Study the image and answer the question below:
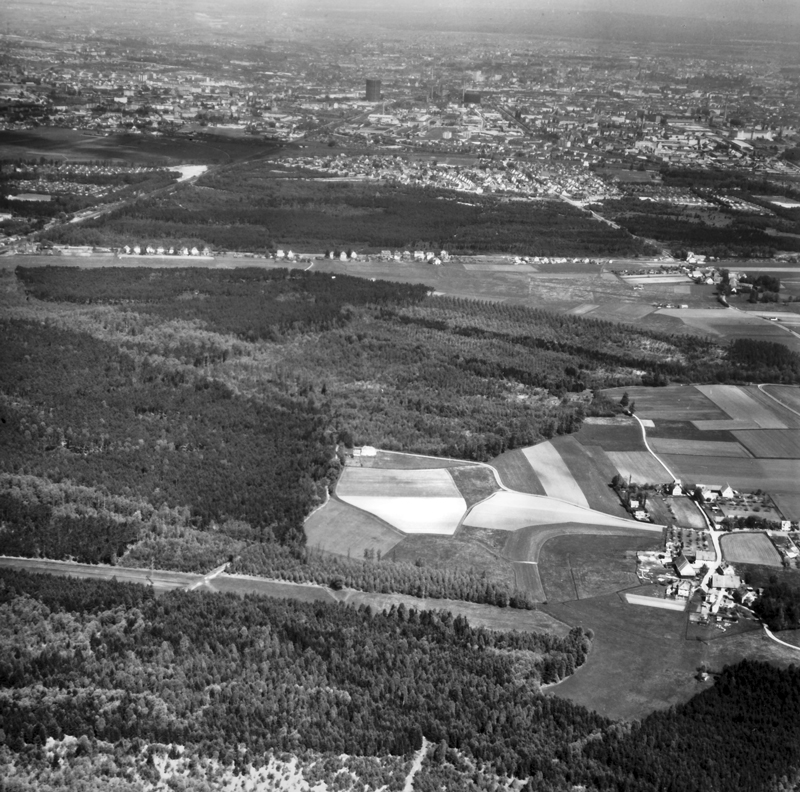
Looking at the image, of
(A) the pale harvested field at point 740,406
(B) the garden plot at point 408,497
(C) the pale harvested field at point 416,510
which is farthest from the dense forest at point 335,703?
(A) the pale harvested field at point 740,406

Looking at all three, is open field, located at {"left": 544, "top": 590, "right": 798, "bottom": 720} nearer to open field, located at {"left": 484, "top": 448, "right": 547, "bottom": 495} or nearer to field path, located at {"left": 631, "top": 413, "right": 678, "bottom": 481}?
open field, located at {"left": 484, "top": 448, "right": 547, "bottom": 495}

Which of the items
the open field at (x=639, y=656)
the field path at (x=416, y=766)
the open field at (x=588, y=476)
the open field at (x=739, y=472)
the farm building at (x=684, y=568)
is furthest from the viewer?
the open field at (x=739, y=472)

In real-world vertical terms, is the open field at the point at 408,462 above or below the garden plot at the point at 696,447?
below

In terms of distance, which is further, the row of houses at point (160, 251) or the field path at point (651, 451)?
the row of houses at point (160, 251)

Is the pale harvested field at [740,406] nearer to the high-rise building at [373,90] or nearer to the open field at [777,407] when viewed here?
the open field at [777,407]

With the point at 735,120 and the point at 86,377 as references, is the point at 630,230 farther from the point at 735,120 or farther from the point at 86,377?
the point at 86,377

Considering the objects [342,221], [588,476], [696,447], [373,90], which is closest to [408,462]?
[588,476]

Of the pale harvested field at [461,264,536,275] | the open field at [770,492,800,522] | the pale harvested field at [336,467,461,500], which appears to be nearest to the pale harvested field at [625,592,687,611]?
the open field at [770,492,800,522]

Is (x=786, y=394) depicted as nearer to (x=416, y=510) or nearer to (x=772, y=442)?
Result: (x=772, y=442)
